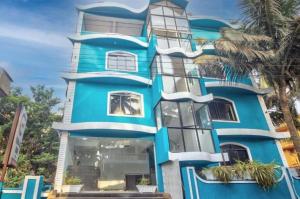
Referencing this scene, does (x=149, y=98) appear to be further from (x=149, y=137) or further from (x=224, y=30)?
(x=224, y=30)

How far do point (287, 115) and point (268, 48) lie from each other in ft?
11.5

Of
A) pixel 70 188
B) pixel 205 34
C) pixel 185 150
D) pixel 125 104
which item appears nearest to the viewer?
pixel 70 188

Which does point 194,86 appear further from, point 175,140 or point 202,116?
point 175,140

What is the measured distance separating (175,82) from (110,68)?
4.29m

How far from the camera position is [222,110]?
13203mm

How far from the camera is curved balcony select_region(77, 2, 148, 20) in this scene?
15.1 meters

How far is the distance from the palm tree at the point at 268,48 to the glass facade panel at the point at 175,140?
3788 millimetres

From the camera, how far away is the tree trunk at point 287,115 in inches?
336

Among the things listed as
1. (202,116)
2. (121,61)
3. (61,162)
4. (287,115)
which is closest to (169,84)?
(202,116)

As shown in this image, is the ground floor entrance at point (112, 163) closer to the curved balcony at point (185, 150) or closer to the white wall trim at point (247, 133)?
the curved balcony at point (185, 150)

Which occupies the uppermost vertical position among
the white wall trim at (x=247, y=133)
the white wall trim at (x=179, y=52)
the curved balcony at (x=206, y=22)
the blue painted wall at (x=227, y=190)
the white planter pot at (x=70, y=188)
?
the curved balcony at (x=206, y=22)

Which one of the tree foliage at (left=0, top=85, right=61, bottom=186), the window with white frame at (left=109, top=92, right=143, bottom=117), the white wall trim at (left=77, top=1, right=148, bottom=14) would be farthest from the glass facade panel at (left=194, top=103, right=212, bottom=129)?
the tree foliage at (left=0, top=85, right=61, bottom=186)

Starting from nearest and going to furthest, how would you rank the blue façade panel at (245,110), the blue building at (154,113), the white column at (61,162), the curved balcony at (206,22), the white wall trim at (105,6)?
the white column at (61,162)
the blue building at (154,113)
the blue façade panel at (245,110)
the white wall trim at (105,6)
the curved balcony at (206,22)

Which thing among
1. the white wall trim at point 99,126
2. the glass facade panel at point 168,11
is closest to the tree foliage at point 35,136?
the white wall trim at point 99,126
